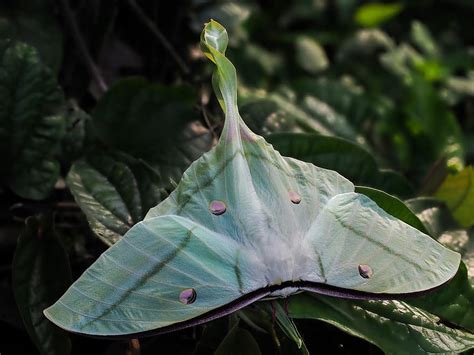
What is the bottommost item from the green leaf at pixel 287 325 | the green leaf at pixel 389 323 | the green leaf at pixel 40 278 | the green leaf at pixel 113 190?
the green leaf at pixel 40 278

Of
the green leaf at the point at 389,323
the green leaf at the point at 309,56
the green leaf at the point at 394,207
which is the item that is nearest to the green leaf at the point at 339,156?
the green leaf at the point at 394,207

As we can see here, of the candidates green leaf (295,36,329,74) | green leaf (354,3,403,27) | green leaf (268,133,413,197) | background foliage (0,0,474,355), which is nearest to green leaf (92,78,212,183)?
background foliage (0,0,474,355)

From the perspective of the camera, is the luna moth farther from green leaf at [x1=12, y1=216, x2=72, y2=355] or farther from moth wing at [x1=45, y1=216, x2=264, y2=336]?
green leaf at [x1=12, y1=216, x2=72, y2=355]

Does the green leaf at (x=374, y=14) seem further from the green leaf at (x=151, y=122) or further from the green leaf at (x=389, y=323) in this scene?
the green leaf at (x=389, y=323)

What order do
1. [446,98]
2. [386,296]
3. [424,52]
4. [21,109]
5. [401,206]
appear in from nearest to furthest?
1. [386,296]
2. [401,206]
3. [21,109]
4. [446,98]
5. [424,52]

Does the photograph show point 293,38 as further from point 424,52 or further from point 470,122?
point 470,122

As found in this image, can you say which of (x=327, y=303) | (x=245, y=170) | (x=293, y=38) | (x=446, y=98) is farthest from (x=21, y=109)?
(x=446, y=98)

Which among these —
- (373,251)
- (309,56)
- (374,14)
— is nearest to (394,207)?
(373,251)
